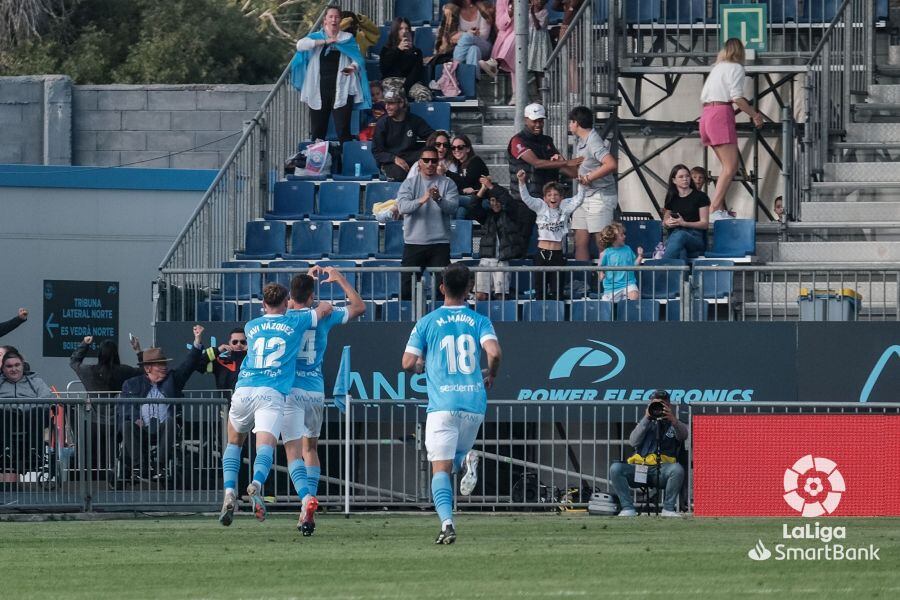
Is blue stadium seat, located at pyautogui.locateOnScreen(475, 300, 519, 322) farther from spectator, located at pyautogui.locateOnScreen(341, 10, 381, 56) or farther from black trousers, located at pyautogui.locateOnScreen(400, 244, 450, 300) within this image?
spectator, located at pyautogui.locateOnScreen(341, 10, 381, 56)

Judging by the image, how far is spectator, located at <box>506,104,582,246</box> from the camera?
1962 centimetres

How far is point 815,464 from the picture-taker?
51.9 ft

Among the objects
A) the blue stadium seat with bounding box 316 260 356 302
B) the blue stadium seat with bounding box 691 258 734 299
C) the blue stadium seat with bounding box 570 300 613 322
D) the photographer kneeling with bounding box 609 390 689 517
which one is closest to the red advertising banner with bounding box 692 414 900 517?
the photographer kneeling with bounding box 609 390 689 517

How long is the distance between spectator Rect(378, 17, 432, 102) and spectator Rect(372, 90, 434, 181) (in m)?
1.29

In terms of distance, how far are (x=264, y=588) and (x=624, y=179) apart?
16523 mm

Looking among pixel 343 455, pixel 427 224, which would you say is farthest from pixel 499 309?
pixel 343 455

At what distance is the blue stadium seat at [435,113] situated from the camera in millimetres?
21922

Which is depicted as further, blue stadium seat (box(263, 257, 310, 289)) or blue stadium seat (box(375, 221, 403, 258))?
blue stadium seat (box(375, 221, 403, 258))

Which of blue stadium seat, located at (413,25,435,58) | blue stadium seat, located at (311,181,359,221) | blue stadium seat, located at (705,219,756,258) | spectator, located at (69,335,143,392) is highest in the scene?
blue stadium seat, located at (413,25,435,58)

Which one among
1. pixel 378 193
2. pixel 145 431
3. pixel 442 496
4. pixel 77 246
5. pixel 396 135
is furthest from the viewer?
pixel 77 246

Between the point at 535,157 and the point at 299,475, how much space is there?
24.3 ft

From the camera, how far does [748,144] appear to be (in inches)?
987

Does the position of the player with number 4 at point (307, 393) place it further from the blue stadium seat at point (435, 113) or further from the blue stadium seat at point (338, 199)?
the blue stadium seat at point (435, 113)

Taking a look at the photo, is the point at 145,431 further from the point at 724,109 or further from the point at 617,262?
the point at 724,109
